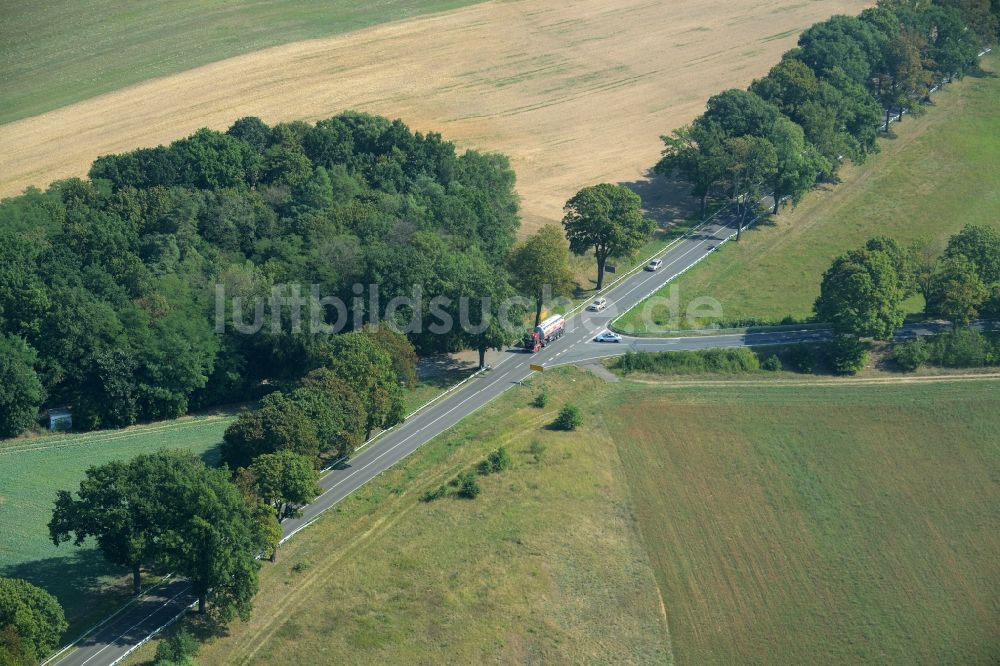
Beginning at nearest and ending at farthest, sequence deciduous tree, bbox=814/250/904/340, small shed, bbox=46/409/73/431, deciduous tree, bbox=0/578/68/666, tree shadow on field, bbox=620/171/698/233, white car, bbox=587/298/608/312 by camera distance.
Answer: deciduous tree, bbox=0/578/68/666
small shed, bbox=46/409/73/431
deciduous tree, bbox=814/250/904/340
white car, bbox=587/298/608/312
tree shadow on field, bbox=620/171/698/233

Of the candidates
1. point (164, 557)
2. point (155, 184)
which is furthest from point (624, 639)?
point (155, 184)

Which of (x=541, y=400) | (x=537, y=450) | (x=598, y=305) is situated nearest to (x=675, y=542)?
(x=537, y=450)

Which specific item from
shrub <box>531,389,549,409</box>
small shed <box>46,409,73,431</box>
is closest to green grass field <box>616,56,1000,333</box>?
→ shrub <box>531,389,549,409</box>

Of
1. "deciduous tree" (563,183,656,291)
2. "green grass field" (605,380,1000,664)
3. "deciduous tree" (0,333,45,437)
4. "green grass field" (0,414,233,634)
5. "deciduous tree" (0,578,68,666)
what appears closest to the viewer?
"deciduous tree" (0,578,68,666)

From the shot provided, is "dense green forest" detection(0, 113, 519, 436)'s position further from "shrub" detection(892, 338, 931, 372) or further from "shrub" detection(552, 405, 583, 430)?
"shrub" detection(892, 338, 931, 372)

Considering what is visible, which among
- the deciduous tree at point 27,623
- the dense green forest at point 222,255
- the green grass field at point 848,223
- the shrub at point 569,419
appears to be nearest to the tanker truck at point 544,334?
the dense green forest at point 222,255

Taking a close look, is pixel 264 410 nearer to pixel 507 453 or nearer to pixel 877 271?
pixel 507 453

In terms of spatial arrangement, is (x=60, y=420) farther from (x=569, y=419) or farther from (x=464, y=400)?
(x=569, y=419)
